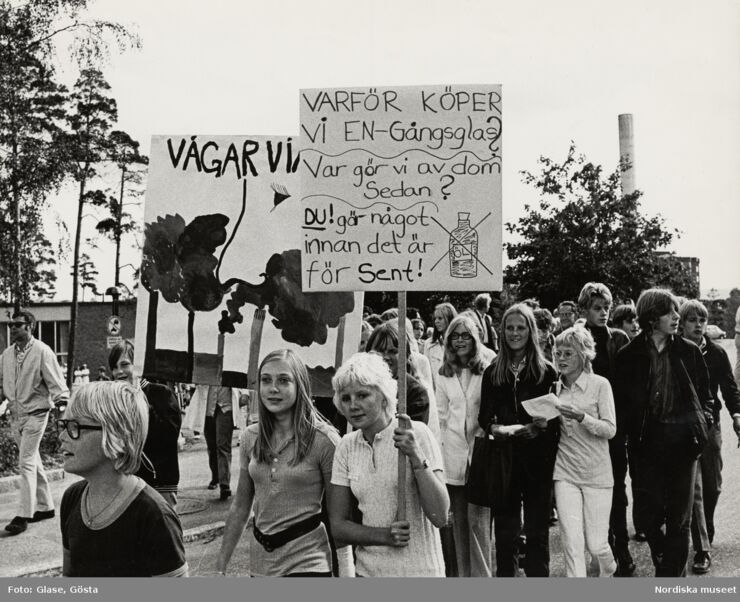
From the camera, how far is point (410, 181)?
13.7 ft

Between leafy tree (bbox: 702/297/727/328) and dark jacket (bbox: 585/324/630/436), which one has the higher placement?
leafy tree (bbox: 702/297/727/328)

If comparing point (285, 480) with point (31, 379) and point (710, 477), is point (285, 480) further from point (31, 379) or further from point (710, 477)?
point (31, 379)

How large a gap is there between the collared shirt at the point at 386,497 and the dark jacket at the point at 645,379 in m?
2.43

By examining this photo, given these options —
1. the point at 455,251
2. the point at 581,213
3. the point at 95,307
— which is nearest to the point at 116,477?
the point at 455,251

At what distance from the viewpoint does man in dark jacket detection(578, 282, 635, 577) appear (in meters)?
6.09

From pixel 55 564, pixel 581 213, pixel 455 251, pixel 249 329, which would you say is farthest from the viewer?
pixel 581 213

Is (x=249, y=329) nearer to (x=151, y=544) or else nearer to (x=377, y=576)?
(x=377, y=576)

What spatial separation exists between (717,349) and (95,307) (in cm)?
4848

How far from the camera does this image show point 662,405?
554 centimetres

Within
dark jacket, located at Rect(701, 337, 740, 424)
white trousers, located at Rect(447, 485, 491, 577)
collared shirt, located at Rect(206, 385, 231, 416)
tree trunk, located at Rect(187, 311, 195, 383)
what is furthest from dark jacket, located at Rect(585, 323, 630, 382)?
collared shirt, located at Rect(206, 385, 231, 416)

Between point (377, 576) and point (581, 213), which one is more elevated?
point (581, 213)

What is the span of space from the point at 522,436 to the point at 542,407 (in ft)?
0.68

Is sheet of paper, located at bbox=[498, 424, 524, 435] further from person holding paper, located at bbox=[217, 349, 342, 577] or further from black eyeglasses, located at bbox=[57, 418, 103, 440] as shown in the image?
black eyeglasses, located at bbox=[57, 418, 103, 440]

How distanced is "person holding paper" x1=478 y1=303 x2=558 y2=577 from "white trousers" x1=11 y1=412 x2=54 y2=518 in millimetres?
4098
